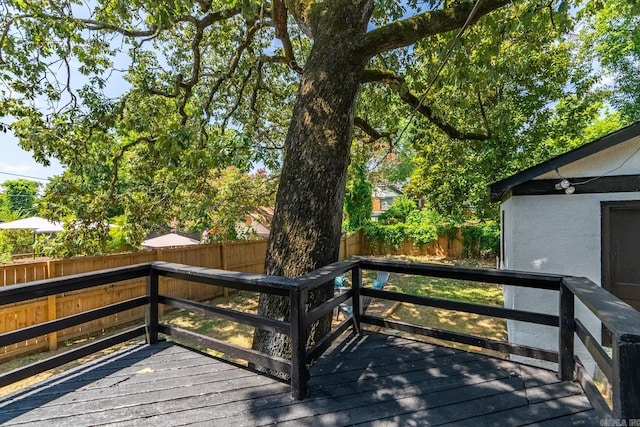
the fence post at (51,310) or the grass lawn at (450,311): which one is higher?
the fence post at (51,310)

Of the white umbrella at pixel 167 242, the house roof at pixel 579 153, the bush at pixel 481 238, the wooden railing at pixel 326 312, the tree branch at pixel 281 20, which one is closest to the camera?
the wooden railing at pixel 326 312

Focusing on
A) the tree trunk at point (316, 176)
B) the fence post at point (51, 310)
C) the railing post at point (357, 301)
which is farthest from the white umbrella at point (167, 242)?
the railing post at point (357, 301)

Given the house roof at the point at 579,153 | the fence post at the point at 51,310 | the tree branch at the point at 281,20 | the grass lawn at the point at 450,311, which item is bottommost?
the grass lawn at the point at 450,311

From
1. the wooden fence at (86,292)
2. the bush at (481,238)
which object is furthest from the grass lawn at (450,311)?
the wooden fence at (86,292)

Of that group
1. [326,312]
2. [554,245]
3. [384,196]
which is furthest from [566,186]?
[384,196]

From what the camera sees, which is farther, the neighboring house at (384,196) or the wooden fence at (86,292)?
the neighboring house at (384,196)

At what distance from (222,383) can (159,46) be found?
23.3 ft

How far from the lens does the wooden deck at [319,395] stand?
→ 190 centimetres

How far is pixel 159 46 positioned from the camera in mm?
6730

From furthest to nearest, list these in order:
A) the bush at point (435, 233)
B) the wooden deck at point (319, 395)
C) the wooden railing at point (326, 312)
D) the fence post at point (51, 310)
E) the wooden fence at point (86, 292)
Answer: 1. the bush at point (435, 233)
2. the fence post at point (51, 310)
3. the wooden fence at point (86, 292)
4. the wooden deck at point (319, 395)
5. the wooden railing at point (326, 312)

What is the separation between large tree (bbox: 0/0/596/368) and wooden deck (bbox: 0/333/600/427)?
24.9 inches

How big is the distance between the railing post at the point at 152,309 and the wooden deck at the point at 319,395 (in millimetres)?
282

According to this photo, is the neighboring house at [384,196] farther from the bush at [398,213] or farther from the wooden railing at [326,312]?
the wooden railing at [326,312]

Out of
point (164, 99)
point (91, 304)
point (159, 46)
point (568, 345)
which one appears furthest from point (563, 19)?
point (91, 304)
